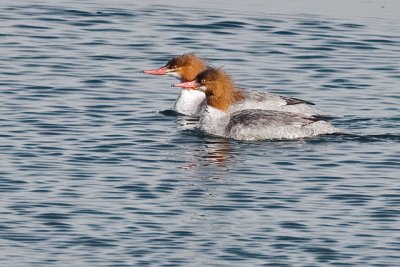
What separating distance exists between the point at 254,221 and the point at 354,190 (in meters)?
1.89

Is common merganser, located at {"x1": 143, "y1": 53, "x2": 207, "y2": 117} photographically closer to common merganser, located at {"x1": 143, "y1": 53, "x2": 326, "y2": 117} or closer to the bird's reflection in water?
common merganser, located at {"x1": 143, "y1": 53, "x2": 326, "y2": 117}

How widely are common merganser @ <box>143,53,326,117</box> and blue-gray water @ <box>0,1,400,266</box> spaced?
0.39m

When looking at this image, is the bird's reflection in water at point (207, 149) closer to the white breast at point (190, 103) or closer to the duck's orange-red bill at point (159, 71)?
the white breast at point (190, 103)

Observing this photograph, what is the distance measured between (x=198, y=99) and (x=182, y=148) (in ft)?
10.8

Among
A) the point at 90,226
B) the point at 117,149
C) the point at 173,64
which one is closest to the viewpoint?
the point at 90,226

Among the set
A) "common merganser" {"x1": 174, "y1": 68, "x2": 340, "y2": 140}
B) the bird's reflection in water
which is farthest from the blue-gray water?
"common merganser" {"x1": 174, "y1": 68, "x2": 340, "y2": 140}

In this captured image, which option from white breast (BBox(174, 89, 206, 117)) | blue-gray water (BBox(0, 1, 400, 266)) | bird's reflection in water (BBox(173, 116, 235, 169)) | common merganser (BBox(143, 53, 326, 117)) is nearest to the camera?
blue-gray water (BBox(0, 1, 400, 266))

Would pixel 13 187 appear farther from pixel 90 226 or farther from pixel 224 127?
pixel 224 127

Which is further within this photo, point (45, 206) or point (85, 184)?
point (85, 184)

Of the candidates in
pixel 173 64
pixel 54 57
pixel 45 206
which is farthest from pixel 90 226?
pixel 54 57

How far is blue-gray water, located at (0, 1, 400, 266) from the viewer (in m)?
14.1

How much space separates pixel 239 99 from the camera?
2114 centimetres

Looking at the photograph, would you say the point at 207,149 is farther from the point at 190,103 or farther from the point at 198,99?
the point at 198,99

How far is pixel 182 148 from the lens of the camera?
18812mm
